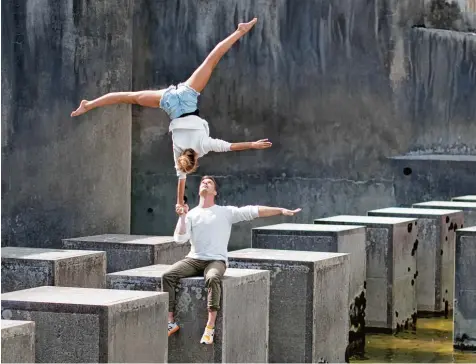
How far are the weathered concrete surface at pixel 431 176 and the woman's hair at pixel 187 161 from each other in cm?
927

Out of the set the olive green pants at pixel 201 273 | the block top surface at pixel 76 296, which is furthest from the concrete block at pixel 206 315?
the block top surface at pixel 76 296

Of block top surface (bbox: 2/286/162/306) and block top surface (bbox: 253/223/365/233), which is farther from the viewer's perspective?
block top surface (bbox: 253/223/365/233)

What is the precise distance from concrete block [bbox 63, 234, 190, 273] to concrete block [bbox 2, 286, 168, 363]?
14.1ft

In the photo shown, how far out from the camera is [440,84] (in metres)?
19.9

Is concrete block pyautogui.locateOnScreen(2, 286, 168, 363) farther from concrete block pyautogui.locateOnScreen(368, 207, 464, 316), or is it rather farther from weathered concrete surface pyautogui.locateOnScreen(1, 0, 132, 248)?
concrete block pyautogui.locateOnScreen(368, 207, 464, 316)

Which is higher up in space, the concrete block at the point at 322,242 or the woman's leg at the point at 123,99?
the woman's leg at the point at 123,99

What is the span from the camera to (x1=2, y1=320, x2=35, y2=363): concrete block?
7.16m

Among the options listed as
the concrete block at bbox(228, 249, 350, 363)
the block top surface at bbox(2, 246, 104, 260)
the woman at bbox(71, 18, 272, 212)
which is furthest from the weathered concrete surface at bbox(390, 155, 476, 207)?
the woman at bbox(71, 18, 272, 212)

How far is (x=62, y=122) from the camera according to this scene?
51.9 feet

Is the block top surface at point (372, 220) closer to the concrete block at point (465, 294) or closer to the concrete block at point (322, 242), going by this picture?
the concrete block at point (322, 242)

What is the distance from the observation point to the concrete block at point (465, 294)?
12.9 meters

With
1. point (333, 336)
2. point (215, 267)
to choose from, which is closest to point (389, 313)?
point (333, 336)

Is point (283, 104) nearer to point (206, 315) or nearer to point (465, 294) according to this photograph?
point (465, 294)

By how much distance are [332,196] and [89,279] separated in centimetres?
831
